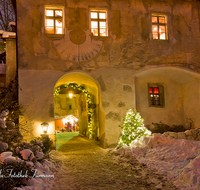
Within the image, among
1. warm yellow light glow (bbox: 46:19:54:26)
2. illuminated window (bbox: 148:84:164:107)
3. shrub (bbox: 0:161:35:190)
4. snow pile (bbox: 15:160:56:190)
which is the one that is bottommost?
snow pile (bbox: 15:160:56:190)

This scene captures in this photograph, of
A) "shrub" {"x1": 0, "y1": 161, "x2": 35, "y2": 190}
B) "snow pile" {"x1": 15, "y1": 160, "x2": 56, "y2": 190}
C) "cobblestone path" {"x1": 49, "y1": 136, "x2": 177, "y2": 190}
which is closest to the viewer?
"shrub" {"x1": 0, "y1": 161, "x2": 35, "y2": 190}

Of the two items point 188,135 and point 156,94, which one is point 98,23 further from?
point 188,135

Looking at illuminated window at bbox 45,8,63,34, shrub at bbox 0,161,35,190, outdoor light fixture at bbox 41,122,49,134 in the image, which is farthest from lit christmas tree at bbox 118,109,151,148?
illuminated window at bbox 45,8,63,34

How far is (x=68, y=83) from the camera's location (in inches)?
508

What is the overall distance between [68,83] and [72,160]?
6.09 m

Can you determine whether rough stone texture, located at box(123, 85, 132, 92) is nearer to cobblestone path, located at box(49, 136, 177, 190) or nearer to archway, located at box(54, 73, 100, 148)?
archway, located at box(54, 73, 100, 148)

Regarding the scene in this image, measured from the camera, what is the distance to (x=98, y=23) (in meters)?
10.2

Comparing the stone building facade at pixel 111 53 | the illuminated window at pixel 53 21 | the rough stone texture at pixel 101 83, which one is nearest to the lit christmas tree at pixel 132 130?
the stone building facade at pixel 111 53

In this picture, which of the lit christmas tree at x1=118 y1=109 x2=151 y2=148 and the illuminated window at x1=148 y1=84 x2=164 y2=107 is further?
the illuminated window at x1=148 y1=84 x2=164 y2=107

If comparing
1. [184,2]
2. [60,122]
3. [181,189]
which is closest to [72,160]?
[181,189]

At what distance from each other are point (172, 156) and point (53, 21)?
7958 millimetres

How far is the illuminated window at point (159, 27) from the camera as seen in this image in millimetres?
10742

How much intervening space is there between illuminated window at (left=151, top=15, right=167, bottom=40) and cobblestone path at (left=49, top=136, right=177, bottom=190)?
668 centimetres

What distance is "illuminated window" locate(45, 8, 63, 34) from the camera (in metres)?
9.83
